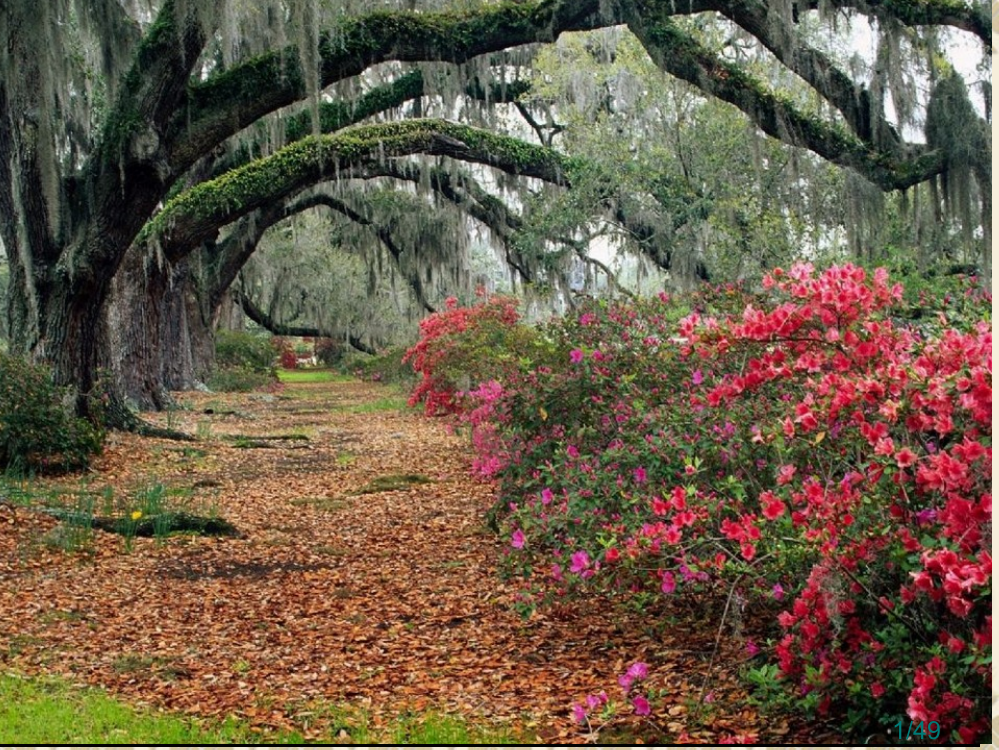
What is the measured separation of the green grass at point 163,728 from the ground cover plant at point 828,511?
490mm

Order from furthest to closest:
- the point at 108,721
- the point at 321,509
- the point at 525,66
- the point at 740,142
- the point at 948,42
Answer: the point at 525,66 < the point at 740,142 < the point at 948,42 < the point at 321,509 < the point at 108,721

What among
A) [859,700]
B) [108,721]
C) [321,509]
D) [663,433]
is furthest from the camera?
[321,509]

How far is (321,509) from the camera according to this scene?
7.16m

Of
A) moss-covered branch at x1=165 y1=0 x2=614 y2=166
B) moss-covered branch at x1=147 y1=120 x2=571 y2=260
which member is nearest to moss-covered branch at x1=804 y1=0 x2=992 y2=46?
moss-covered branch at x1=165 y1=0 x2=614 y2=166

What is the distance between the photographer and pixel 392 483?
8086 mm

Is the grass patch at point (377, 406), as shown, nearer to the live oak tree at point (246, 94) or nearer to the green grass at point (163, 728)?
the live oak tree at point (246, 94)

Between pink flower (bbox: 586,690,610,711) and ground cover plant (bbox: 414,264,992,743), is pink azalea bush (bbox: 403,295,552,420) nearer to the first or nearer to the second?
ground cover plant (bbox: 414,264,992,743)

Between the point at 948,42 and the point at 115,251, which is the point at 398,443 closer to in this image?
the point at 115,251

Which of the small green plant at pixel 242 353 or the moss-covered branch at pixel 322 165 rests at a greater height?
the moss-covered branch at pixel 322 165

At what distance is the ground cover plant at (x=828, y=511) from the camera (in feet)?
7.84

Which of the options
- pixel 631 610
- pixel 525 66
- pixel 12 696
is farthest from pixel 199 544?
pixel 525 66

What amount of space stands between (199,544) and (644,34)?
534 centimetres

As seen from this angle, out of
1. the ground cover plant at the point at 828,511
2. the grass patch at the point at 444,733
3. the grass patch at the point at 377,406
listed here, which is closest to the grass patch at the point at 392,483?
the ground cover plant at the point at 828,511

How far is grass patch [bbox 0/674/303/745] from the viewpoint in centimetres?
303
